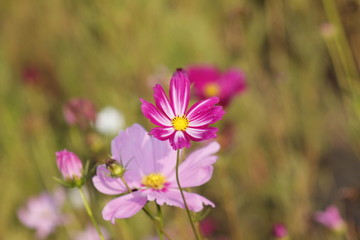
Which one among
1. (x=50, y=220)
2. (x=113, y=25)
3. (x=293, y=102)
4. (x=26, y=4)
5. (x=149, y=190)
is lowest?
(x=149, y=190)

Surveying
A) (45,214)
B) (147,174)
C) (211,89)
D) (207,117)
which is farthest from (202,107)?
(45,214)

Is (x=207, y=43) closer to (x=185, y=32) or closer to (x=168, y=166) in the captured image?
(x=185, y=32)

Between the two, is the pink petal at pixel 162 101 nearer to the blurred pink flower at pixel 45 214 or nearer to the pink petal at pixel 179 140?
the pink petal at pixel 179 140

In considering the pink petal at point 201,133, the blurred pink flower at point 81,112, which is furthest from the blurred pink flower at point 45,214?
the pink petal at point 201,133

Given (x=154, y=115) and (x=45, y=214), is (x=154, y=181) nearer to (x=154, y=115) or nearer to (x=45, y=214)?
(x=154, y=115)

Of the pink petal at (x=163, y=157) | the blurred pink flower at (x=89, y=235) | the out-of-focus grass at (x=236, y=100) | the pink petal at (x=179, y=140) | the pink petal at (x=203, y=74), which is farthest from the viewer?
the out-of-focus grass at (x=236, y=100)

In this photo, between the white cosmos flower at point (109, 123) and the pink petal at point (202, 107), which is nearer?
the pink petal at point (202, 107)

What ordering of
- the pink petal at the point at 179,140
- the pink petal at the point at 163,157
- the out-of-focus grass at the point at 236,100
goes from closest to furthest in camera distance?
1. the pink petal at the point at 179,140
2. the pink petal at the point at 163,157
3. the out-of-focus grass at the point at 236,100

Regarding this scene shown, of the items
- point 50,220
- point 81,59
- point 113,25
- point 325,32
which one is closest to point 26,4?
point 81,59
